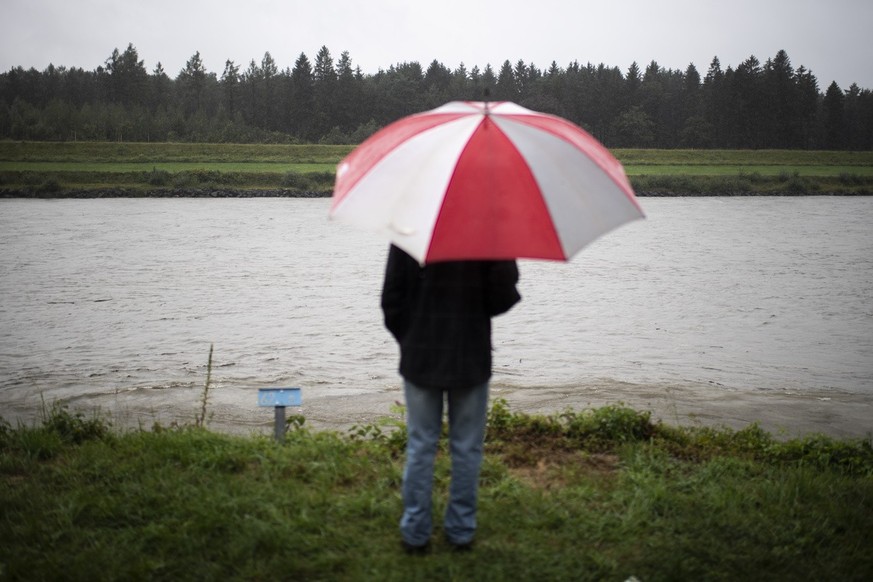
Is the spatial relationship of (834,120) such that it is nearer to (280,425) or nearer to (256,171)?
(256,171)

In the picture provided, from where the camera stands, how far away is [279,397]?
6.36 m

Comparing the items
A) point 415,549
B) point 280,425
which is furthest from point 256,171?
point 415,549

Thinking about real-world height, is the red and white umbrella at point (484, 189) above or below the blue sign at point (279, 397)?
above

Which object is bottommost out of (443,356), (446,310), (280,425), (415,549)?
(415,549)

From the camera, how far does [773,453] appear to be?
684cm

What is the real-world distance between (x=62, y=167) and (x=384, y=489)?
63049mm

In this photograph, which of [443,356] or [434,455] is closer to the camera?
[443,356]

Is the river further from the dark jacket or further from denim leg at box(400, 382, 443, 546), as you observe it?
the dark jacket

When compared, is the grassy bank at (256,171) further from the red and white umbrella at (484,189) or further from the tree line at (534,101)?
the red and white umbrella at (484,189)

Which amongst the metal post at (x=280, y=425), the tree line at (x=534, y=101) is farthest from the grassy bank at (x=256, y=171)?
the metal post at (x=280, y=425)

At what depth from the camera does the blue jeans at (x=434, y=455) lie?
4477 mm

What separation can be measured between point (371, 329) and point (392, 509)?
10565 millimetres

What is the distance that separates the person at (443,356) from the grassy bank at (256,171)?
53.7m

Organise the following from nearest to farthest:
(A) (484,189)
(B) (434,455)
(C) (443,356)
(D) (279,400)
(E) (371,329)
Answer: (A) (484,189), (C) (443,356), (B) (434,455), (D) (279,400), (E) (371,329)
